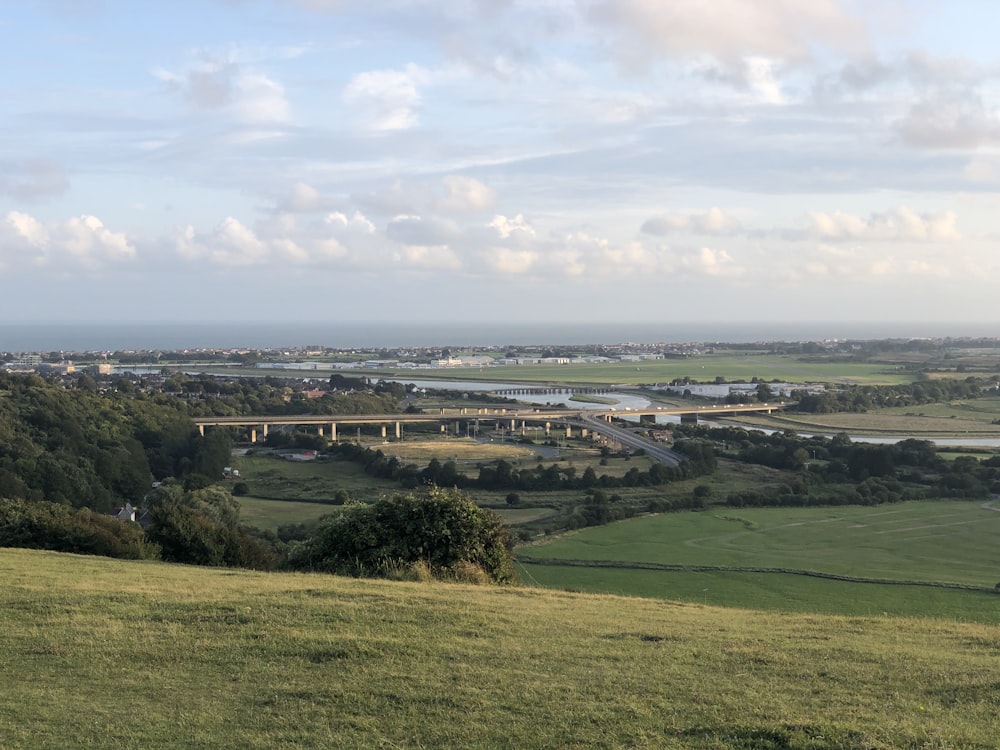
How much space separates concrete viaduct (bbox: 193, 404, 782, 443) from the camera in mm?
74938

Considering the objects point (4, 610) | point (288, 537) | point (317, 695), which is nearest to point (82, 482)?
point (288, 537)

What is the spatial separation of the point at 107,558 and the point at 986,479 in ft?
149

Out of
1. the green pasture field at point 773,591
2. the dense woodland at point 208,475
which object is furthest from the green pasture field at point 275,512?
the green pasture field at point 773,591

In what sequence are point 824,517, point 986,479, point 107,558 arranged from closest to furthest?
point 107,558
point 824,517
point 986,479

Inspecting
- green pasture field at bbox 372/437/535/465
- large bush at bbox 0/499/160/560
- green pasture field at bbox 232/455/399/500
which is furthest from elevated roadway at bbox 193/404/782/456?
large bush at bbox 0/499/160/560

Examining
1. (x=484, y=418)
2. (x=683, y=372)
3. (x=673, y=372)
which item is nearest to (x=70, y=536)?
(x=484, y=418)

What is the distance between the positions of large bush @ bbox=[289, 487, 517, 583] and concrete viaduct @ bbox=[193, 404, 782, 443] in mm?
53456

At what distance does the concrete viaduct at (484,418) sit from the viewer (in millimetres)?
74938

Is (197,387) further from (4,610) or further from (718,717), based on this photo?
(718,717)

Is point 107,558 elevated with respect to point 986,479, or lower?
elevated

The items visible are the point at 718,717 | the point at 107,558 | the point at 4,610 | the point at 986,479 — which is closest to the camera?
→ the point at 718,717

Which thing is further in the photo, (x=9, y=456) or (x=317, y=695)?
(x=9, y=456)

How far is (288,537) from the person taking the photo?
34594 millimetres

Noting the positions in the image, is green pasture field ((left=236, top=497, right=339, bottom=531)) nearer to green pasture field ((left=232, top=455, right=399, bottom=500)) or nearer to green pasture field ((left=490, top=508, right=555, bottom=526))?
green pasture field ((left=232, top=455, right=399, bottom=500))
